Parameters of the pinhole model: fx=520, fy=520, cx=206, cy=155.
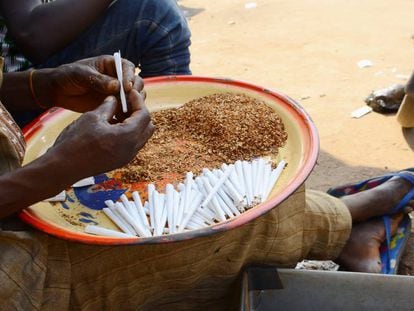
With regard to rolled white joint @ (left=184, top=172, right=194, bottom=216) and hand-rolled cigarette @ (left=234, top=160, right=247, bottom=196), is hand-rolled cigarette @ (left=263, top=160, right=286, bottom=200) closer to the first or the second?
hand-rolled cigarette @ (left=234, top=160, right=247, bottom=196)

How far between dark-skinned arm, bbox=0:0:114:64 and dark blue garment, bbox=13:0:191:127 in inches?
1.8

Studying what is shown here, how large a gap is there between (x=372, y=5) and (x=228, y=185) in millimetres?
3630

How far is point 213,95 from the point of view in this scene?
1.62m

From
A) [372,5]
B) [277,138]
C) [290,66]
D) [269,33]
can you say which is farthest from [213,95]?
[372,5]

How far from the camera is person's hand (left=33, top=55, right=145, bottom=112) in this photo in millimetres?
1289

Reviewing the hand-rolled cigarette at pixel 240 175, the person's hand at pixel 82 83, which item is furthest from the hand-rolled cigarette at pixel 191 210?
the person's hand at pixel 82 83

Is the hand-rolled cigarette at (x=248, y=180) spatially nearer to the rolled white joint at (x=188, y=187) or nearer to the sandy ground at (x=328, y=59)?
the rolled white joint at (x=188, y=187)

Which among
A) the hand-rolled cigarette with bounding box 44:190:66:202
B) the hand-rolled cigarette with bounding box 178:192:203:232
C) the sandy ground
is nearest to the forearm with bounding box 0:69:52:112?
the hand-rolled cigarette with bounding box 44:190:66:202

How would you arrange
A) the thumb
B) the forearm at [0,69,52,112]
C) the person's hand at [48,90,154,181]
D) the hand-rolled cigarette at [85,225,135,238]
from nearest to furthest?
the person's hand at [48,90,154,181]
the hand-rolled cigarette at [85,225,135,238]
the thumb
the forearm at [0,69,52,112]

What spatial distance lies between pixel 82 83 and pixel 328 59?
2384mm

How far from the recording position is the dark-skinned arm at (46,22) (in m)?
1.57

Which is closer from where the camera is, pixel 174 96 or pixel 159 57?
pixel 174 96

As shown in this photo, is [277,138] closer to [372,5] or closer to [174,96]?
[174,96]

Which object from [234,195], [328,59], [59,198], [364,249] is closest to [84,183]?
[59,198]
